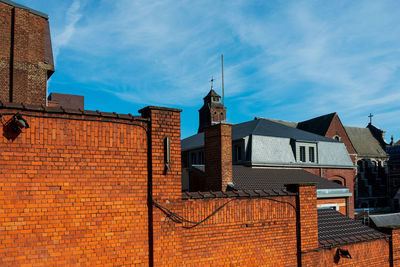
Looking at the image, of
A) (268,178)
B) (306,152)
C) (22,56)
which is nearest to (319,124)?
(306,152)

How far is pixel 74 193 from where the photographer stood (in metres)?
6.06

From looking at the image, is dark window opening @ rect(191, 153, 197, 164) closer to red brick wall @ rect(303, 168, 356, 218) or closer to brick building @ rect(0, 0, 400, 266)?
red brick wall @ rect(303, 168, 356, 218)

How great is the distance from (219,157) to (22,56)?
10.8 metres

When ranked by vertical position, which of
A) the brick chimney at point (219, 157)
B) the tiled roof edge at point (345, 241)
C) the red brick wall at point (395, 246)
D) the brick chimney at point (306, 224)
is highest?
the brick chimney at point (219, 157)

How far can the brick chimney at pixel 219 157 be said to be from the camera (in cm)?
1605

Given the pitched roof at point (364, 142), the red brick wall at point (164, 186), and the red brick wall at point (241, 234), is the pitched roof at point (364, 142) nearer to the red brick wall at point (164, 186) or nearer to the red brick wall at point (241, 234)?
the red brick wall at point (241, 234)

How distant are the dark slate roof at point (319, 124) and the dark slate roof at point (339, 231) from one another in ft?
107

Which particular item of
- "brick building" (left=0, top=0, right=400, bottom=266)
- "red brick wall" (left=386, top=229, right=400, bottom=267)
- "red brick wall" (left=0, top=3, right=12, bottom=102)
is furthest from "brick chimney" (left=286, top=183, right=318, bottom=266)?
"red brick wall" (left=0, top=3, right=12, bottom=102)

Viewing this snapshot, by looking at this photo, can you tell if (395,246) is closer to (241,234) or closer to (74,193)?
(241,234)

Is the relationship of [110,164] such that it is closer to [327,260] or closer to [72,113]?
[72,113]

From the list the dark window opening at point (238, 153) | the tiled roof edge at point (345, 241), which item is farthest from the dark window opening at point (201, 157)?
the tiled roof edge at point (345, 241)

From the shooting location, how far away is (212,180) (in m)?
16.2

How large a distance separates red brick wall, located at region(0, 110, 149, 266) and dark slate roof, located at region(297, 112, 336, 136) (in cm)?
3943

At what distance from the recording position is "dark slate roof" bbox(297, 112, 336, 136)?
4284 cm
